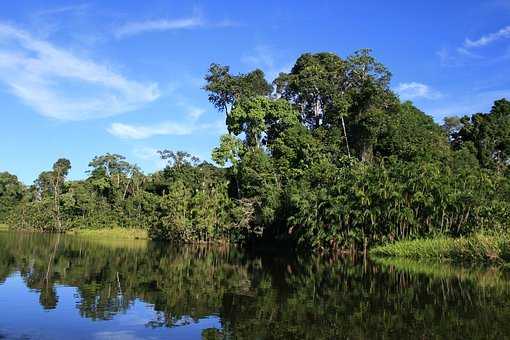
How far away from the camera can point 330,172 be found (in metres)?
33.7

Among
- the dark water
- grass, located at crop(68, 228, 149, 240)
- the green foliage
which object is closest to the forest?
grass, located at crop(68, 228, 149, 240)

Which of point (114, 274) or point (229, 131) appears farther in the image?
point (229, 131)

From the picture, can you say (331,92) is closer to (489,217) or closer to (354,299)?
(489,217)

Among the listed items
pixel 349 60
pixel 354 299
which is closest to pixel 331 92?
pixel 349 60

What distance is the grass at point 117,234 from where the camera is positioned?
55.4m

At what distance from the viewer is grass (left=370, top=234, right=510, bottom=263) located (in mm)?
23828

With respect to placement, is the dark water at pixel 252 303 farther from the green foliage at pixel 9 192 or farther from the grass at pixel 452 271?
the green foliage at pixel 9 192

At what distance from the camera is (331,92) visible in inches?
1697

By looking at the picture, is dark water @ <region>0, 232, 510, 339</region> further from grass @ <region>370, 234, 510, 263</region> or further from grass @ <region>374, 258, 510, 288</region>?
grass @ <region>370, 234, 510, 263</region>

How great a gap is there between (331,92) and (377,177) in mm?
15304

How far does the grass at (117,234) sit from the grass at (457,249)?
32.7 metres

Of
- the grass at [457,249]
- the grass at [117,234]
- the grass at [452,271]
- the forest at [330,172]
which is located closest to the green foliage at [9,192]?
the grass at [117,234]

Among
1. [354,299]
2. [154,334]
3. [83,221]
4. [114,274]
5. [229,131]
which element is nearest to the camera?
[154,334]

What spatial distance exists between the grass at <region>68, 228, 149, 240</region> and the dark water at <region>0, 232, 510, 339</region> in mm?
31958
